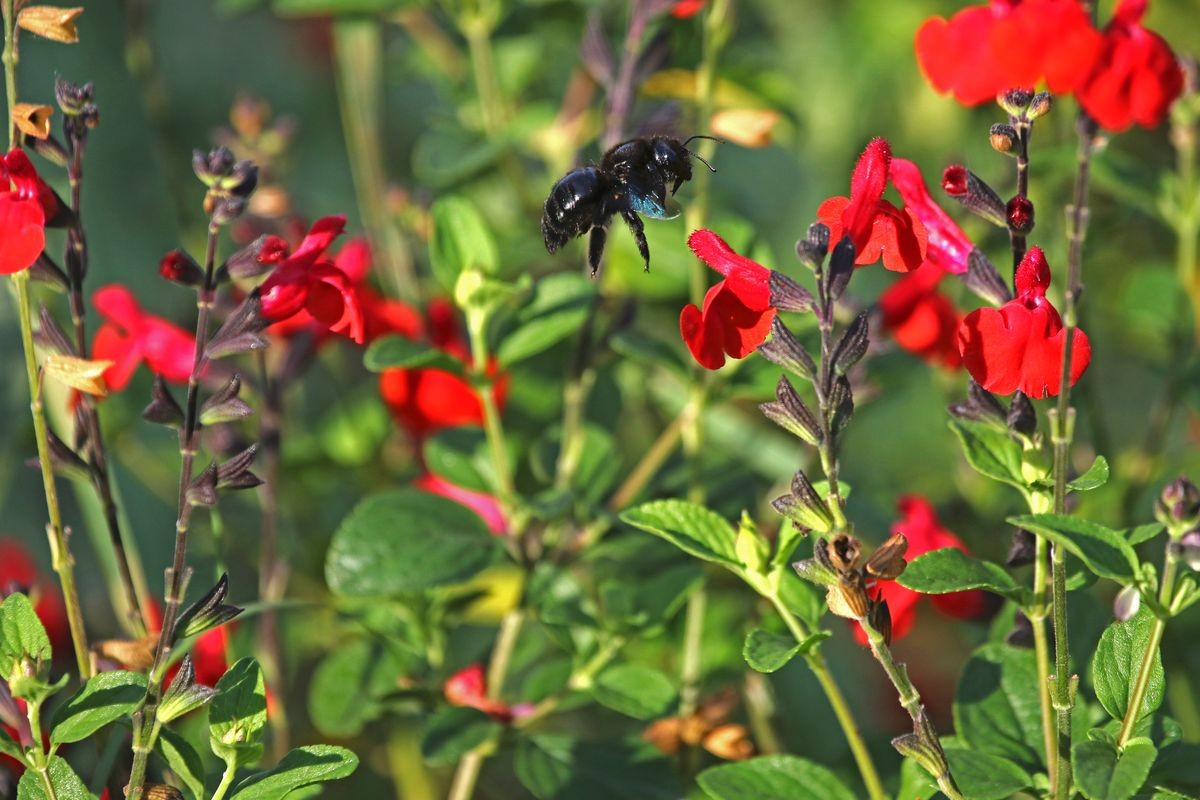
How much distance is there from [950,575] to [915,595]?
339 millimetres

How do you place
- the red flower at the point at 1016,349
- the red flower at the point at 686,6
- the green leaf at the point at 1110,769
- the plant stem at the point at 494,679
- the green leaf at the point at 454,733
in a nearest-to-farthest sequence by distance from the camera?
the green leaf at the point at 1110,769 < the red flower at the point at 1016,349 < the green leaf at the point at 454,733 < the plant stem at the point at 494,679 < the red flower at the point at 686,6

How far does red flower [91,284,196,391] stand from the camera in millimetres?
1070

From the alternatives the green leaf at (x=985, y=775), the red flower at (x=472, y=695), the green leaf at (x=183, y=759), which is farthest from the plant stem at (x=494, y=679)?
the green leaf at (x=985, y=775)

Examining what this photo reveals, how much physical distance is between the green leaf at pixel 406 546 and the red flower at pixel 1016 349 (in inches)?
18.0

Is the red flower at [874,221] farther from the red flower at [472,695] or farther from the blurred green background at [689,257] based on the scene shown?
the red flower at [472,695]

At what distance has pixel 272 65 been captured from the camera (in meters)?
3.04

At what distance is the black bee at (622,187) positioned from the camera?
1009 mm

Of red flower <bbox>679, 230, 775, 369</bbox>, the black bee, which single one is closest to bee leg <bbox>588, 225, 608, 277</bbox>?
the black bee

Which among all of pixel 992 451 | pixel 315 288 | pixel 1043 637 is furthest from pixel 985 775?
pixel 315 288

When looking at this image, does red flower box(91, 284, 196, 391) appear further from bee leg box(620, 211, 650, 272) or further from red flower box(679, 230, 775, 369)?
red flower box(679, 230, 775, 369)

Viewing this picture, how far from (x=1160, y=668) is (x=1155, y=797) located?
0.08 m

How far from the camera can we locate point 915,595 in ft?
3.55

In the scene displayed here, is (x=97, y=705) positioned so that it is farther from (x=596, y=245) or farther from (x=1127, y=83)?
(x=1127, y=83)

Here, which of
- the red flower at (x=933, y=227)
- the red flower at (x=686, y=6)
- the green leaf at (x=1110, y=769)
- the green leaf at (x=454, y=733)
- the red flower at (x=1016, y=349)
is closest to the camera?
the green leaf at (x=1110, y=769)
